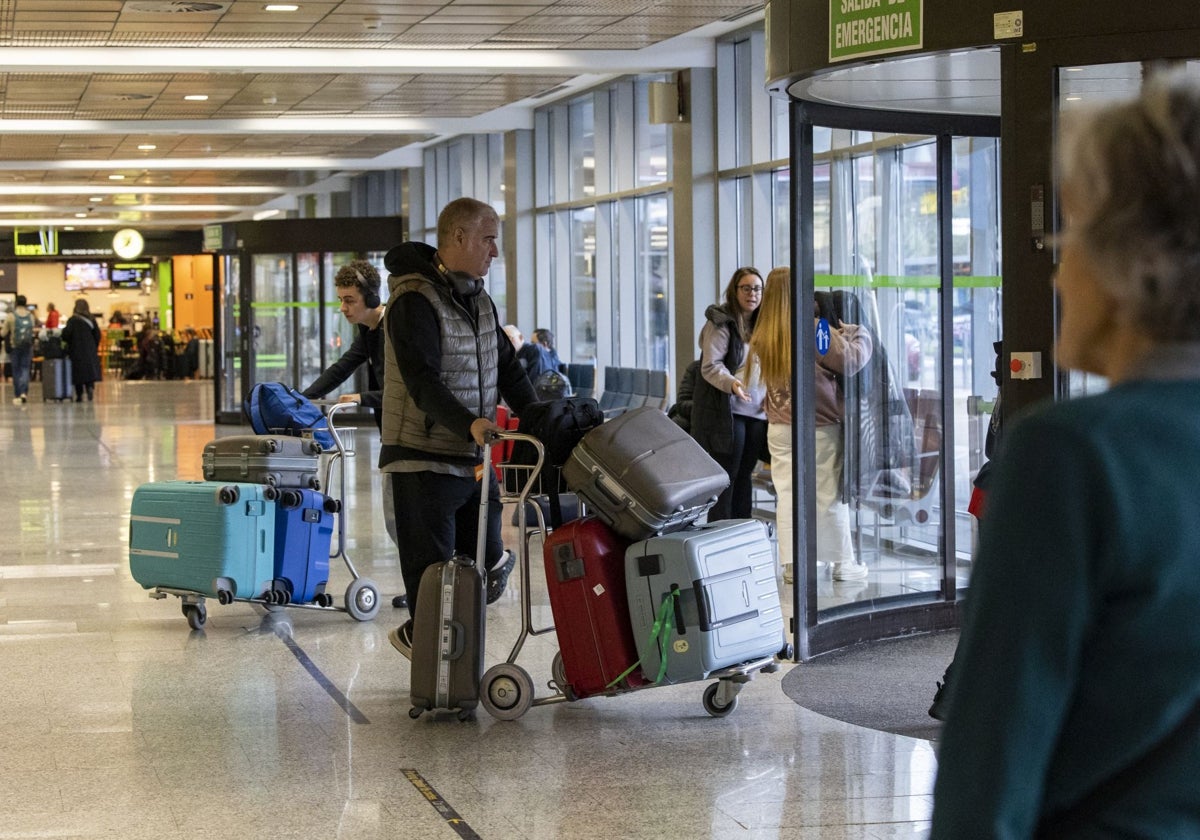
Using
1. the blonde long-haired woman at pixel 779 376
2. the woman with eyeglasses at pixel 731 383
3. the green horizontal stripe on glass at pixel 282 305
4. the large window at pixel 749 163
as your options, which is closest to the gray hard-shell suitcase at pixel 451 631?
the blonde long-haired woman at pixel 779 376

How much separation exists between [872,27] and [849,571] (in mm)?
2330

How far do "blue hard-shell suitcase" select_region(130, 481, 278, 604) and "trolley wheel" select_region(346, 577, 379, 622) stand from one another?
37 centimetres

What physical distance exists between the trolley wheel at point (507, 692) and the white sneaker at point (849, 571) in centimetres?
181

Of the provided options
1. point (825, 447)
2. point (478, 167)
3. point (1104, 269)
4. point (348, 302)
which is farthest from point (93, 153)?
point (1104, 269)

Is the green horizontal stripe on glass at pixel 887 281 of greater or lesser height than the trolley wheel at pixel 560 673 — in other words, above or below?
above

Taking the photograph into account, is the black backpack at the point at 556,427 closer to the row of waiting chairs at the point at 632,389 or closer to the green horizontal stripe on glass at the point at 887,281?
the green horizontal stripe on glass at the point at 887,281

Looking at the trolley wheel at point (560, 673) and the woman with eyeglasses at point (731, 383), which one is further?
the woman with eyeglasses at point (731, 383)

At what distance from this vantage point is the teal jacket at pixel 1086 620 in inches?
45.6

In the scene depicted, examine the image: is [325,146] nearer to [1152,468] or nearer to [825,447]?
[825,447]

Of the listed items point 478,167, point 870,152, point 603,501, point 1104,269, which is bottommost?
point 603,501

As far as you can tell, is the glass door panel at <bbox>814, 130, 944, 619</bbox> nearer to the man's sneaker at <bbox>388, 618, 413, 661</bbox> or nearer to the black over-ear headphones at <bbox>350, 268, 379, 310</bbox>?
the man's sneaker at <bbox>388, 618, 413, 661</bbox>

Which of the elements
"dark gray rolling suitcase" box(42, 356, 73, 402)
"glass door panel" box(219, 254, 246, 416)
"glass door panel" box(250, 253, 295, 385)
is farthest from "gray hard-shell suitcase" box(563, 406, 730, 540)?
"dark gray rolling suitcase" box(42, 356, 73, 402)

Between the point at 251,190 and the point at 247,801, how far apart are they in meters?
26.2

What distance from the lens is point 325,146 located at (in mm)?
21031
